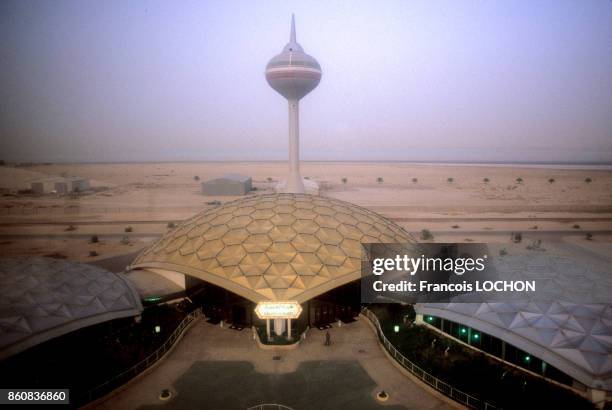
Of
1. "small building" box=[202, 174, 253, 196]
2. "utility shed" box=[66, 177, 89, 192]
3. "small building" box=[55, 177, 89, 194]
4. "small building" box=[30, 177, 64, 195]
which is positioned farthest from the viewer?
"utility shed" box=[66, 177, 89, 192]

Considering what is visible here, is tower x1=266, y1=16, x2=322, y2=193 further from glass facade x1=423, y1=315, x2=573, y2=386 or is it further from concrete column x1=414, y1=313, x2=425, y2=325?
glass facade x1=423, y1=315, x2=573, y2=386

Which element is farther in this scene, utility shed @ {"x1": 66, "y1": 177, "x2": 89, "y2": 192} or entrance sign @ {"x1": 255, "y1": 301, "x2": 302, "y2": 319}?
utility shed @ {"x1": 66, "y1": 177, "x2": 89, "y2": 192}

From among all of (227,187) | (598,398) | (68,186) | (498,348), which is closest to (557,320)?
(498,348)

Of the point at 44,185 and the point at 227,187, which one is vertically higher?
the point at 44,185

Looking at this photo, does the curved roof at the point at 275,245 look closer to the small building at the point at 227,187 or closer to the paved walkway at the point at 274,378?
the paved walkway at the point at 274,378

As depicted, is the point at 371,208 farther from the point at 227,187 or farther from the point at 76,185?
the point at 76,185

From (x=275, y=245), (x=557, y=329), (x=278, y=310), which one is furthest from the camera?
(x=275, y=245)

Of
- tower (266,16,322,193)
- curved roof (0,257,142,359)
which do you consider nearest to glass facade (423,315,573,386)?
curved roof (0,257,142,359)
